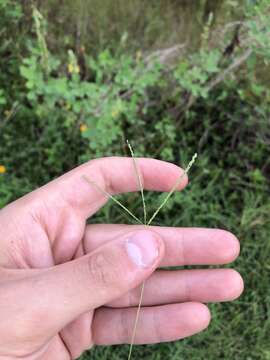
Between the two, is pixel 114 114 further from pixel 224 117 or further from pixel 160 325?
pixel 160 325

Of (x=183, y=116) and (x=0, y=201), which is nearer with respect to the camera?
(x=0, y=201)

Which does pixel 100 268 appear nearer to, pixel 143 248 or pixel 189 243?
pixel 143 248

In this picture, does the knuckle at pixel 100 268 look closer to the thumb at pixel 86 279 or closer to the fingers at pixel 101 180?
the thumb at pixel 86 279

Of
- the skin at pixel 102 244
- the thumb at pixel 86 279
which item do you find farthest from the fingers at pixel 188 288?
the thumb at pixel 86 279

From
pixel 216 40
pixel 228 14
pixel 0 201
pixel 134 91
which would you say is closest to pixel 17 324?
pixel 0 201

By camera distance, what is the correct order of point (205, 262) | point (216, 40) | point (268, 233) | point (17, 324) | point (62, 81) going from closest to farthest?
point (17, 324) < point (205, 262) < point (62, 81) < point (268, 233) < point (216, 40)

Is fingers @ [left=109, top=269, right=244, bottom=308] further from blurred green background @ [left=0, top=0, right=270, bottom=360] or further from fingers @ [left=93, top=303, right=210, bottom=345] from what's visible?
blurred green background @ [left=0, top=0, right=270, bottom=360]
